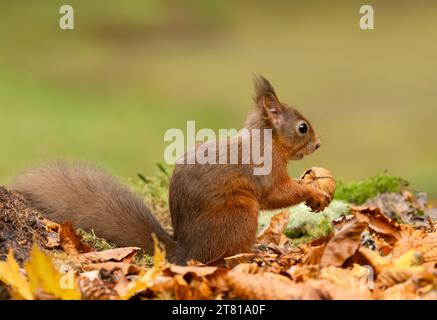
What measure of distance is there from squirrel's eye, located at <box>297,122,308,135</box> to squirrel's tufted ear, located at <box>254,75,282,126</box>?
0.44 ft

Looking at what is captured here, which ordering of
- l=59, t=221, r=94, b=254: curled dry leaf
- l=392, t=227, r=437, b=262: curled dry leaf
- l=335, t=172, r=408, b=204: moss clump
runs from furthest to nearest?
l=335, t=172, r=408, b=204: moss clump
l=59, t=221, r=94, b=254: curled dry leaf
l=392, t=227, r=437, b=262: curled dry leaf

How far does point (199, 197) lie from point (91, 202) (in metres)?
0.64

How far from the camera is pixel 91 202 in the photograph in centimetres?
416

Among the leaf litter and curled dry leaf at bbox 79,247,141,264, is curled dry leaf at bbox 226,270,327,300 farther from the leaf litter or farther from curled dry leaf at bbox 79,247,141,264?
curled dry leaf at bbox 79,247,141,264

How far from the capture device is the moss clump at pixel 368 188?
20.0 ft

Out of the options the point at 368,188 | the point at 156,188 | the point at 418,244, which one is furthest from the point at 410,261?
the point at 156,188

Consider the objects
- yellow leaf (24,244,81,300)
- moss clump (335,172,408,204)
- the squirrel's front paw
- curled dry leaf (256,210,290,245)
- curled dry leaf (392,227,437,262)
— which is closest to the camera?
yellow leaf (24,244,81,300)

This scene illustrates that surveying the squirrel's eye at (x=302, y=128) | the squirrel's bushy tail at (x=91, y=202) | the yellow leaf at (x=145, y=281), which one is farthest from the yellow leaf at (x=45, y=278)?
the squirrel's eye at (x=302, y=128)

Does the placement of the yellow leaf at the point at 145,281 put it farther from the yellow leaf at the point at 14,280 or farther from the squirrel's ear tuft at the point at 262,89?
the squirrel's ear tuft at the point at 262,89

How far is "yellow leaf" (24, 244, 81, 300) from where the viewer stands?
2.47 metres

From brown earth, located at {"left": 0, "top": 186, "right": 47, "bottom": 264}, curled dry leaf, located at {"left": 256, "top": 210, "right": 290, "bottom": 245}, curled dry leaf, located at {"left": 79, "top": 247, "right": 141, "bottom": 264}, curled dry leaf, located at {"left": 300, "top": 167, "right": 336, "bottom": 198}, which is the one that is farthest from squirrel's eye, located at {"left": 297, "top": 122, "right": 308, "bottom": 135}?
brown earth, located at {"left": 0, "top": 186, "right": 47, "bottom": 264}

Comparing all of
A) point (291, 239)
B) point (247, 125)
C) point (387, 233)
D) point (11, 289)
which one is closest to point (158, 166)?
point (291, 239)

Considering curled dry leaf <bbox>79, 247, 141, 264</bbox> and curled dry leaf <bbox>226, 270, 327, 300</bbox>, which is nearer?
curled dry leaf <bbox>226, 270, 327, 300</bbox>

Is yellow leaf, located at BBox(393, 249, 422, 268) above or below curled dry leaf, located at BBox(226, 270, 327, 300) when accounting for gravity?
above
